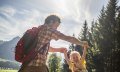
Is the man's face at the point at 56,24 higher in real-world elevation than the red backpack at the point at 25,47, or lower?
higher

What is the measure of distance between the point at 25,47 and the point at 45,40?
37cm

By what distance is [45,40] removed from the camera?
4.68m

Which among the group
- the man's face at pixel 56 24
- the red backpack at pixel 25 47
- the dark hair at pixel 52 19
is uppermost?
the dark hair at pixel 52 19

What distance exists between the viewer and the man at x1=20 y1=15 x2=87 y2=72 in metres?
4.50

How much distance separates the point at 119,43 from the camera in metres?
41.2

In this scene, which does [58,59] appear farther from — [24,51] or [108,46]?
[24,51]

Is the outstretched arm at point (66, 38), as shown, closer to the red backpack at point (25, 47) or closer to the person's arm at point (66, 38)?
the person's arm at point (66, 38)

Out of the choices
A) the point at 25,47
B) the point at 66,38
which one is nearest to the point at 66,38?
the point at 66,38

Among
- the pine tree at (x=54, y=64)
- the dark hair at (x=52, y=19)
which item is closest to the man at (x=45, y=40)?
the dark hair at (x=52, y=19)

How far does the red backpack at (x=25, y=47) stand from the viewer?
452 centimetres

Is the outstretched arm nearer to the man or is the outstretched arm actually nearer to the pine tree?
the man

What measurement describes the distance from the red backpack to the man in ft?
0.29

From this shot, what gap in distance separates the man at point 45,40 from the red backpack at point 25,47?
0.29 feet

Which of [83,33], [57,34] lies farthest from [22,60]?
[83,33]
